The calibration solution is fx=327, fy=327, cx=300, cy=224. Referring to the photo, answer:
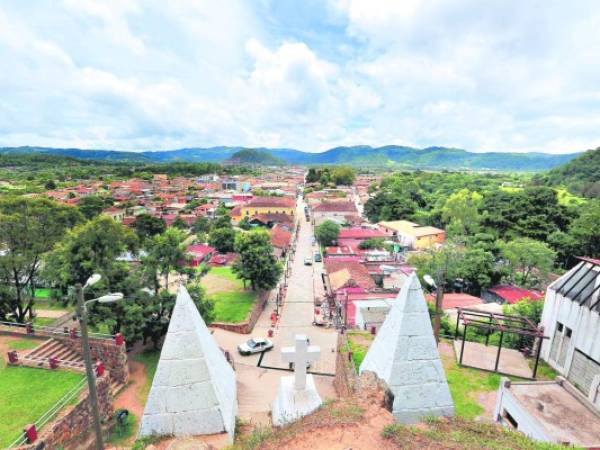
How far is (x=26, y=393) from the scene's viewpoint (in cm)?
1130

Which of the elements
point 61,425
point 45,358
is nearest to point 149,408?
point 61,425

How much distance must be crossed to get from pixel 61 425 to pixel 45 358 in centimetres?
497

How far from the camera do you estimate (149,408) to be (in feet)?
25.0

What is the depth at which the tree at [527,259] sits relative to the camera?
1137 inches

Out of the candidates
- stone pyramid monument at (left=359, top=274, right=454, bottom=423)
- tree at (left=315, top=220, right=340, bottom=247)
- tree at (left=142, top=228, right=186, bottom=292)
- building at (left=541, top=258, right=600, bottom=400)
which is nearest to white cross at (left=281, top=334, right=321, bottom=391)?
stone pyramid monument at (left=359, top=274, right=454, bottom=423)

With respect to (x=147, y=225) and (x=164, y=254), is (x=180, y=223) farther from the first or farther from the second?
(x=164, y=254)

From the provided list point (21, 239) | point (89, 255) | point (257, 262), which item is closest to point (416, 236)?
point (257, 262)

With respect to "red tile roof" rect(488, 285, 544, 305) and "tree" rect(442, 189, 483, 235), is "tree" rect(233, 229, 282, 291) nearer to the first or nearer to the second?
"red tile roof" rect(488, 285, 544, 305)

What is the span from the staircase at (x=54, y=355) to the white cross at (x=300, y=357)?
9240 mm

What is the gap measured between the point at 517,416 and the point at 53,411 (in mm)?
14220

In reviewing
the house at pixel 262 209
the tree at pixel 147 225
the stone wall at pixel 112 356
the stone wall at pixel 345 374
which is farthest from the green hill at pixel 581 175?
the stone wall at pixel 112 356

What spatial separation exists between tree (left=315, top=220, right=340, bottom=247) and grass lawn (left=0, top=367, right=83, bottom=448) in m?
33.3

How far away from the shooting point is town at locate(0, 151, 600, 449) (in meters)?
7.79

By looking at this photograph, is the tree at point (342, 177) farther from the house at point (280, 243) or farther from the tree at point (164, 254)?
the tree at point (164, 254)
